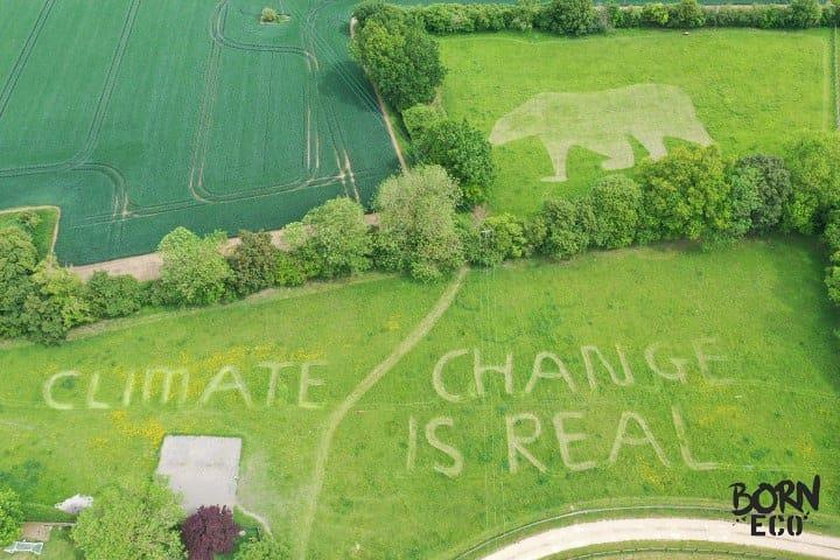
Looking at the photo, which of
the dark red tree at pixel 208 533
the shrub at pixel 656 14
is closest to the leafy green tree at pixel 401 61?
the shrub at pixel 656 14

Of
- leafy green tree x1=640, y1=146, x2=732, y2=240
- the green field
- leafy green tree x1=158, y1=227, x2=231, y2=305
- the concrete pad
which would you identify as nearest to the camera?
the concrete pad

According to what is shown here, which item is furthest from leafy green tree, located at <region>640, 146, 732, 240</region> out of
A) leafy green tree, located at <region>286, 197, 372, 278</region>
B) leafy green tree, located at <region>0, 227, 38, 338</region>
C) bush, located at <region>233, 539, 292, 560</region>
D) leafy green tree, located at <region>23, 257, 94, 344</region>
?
leafy green tree, located at <region>0, 227, 38, 338</region>

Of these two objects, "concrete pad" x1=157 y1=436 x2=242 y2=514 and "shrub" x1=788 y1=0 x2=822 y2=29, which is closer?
"concrete pad" x1=157 y1=436 x2=242 y2=514

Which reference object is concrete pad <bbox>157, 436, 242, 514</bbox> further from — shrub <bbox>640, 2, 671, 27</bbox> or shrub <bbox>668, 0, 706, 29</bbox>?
shrub <bbox>668, 0, 706, 29</bbox>

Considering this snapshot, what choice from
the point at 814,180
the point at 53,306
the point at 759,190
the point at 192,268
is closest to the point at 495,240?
the point at 759,190

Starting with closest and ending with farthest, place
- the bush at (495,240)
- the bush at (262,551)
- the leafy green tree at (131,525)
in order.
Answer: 1. the leafy green tree at (131,525)
2. the bush at (262,551)
3. the bush at (495,240)

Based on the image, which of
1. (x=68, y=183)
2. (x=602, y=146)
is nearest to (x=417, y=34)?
(x=602, y=146)

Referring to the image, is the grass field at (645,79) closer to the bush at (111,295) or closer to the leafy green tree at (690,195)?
the leafy green tree at (690,195)

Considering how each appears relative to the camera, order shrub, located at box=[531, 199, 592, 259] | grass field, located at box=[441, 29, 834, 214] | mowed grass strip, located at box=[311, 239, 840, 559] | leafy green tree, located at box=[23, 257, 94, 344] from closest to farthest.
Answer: mowed grass strip, located at box=[311, 239, 840, 559], leafy green tree, located at box=[23, 257, 94, 344], shrub, located at box=[531, 199, 592, 259], grass field, located at box=[441, 29, 834, 214]
